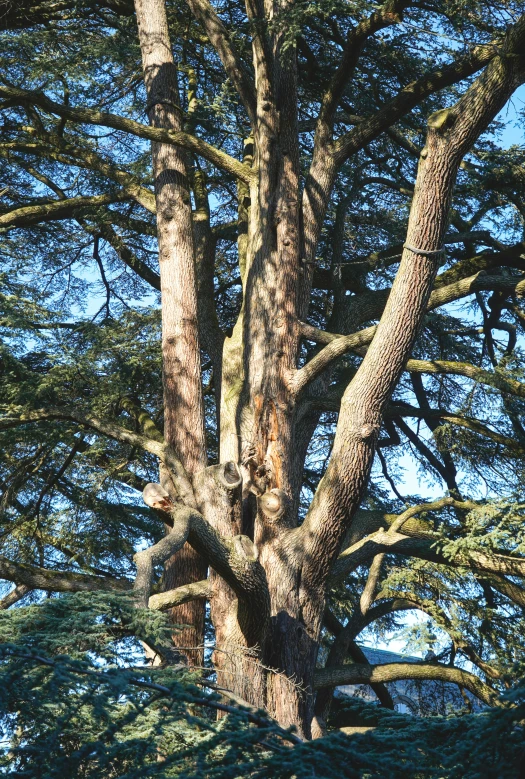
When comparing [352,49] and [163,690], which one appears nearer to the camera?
[163,690]

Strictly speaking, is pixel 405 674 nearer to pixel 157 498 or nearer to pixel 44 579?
pixel 44 579

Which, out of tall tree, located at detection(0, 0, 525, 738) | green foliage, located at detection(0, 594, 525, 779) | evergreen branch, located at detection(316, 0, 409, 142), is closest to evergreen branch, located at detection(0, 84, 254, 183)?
tall tree, located at detection(0, 0, 525, 738)

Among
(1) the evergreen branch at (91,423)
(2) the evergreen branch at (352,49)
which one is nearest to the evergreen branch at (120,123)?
(2) the evergreen branch at (352,49)

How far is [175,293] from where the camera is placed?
781 centimetres

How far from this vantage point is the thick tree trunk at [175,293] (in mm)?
7438

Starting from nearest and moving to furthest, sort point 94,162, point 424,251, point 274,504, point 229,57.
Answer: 1. point 424,251
2. point 274,504
3. point 229,57
4. point 94,162

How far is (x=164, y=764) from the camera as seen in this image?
262cm

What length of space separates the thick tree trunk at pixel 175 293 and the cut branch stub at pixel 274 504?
33.7 inches

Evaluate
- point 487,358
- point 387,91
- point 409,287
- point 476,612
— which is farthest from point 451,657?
point 387,91

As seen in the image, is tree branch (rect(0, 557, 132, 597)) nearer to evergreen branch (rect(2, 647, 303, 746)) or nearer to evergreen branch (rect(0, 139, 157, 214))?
evergreen branch (rect(0, 139, 157, 214))

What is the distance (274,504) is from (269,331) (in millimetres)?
1571

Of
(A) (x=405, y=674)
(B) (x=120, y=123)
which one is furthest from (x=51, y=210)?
(A) (x=405, y=674)

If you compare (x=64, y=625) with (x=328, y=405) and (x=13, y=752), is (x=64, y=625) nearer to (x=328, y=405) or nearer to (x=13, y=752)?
(x=13, y=752)

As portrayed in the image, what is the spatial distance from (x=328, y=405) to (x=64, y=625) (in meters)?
4.61
